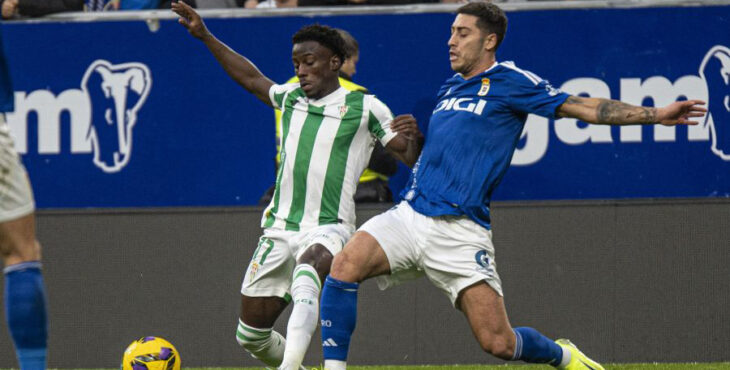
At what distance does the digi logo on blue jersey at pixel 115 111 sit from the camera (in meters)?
8.87

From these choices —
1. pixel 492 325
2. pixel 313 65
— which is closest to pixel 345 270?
pixel 492 325

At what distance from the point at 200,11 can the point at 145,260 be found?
1.85 m

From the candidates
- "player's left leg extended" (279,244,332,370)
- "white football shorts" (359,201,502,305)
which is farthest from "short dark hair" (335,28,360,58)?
"white football shorts" (359,201,502,305)

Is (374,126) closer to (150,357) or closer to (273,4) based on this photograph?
(150,357)

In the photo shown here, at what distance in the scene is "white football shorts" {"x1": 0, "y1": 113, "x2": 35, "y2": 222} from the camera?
4641mm

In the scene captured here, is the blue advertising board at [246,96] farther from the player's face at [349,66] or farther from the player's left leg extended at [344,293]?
the player's left leg extended at [344,293]

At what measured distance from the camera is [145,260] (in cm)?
875

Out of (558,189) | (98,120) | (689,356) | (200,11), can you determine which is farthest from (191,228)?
(689,356)

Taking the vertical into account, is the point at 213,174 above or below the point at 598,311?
above

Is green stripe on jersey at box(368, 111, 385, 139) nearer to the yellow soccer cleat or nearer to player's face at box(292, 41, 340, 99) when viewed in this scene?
player's face at box(292, 41, 340, 99)

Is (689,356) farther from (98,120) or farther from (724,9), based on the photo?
(98,120)

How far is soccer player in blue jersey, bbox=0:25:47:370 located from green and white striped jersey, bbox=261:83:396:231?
2.16m

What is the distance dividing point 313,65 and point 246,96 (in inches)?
89.3

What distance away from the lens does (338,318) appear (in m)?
5.86
